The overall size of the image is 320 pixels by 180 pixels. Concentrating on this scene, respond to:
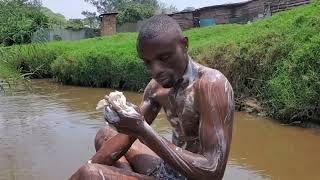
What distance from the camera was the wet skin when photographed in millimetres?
2068

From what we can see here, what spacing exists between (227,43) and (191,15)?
16.9 metres

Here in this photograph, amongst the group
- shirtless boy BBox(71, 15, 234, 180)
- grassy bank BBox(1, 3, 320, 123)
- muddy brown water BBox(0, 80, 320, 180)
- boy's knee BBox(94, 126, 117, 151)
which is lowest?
muddy brown water BBox(0, 80, 320, 180)

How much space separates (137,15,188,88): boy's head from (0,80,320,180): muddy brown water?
423 cm

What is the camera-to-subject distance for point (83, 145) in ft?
27.3

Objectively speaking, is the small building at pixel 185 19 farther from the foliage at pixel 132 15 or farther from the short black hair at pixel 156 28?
the short black hair at pixel 156 28

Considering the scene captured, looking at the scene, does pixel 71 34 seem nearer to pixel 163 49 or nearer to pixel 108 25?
pixel 108 25

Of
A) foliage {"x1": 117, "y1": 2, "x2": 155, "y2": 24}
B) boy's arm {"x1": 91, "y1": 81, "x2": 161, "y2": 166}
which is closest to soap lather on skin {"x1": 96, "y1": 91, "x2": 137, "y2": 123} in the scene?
boy's arm {"x1": 91, "y1": 81, "x2": 161, "y2": 166}

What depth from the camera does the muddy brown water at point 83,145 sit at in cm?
656

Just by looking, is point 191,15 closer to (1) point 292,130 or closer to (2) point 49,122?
(2) point 49,122

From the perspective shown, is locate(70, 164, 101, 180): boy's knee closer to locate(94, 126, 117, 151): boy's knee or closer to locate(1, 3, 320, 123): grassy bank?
locate(94, 126, 117, 151): boy's knee

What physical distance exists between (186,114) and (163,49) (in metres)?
0.34

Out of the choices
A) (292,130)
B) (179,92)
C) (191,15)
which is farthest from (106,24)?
(179,92)

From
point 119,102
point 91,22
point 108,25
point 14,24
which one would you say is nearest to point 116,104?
point 119,102

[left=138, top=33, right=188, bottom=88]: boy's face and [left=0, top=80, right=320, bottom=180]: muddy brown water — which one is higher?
[left=138, top=33, right=188, bottom=88]: boy's face
